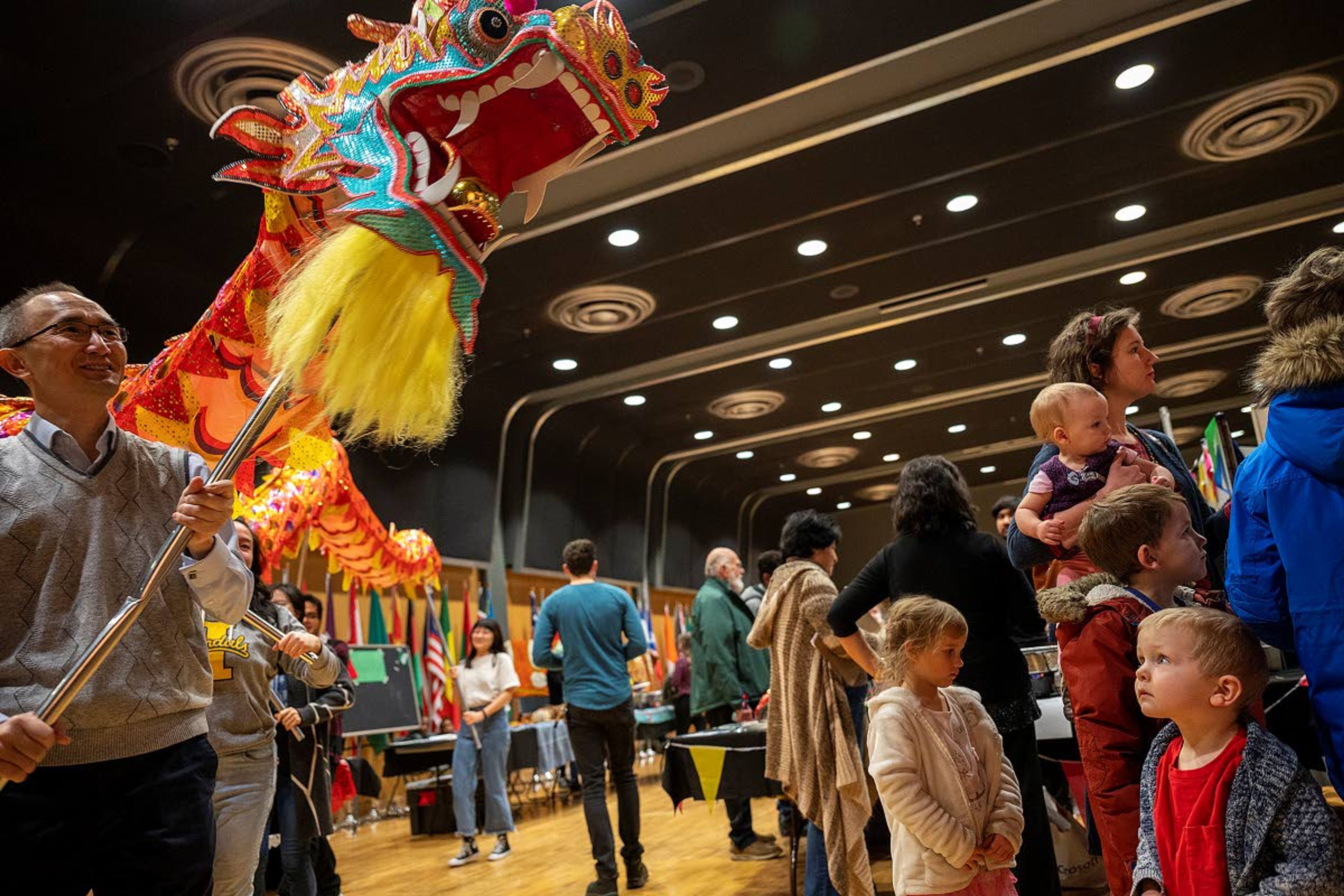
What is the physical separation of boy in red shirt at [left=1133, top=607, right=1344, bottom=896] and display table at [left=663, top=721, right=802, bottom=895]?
2.25 metres

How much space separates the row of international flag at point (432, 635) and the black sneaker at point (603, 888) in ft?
12.6

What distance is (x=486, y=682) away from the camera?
616cm

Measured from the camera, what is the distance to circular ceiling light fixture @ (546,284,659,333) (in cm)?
835

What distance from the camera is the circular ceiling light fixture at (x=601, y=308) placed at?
835 centimetres

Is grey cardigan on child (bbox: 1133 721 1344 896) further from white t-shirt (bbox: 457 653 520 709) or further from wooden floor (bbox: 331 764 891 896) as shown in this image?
white t-shirt (bbox: 457 653 520 709)

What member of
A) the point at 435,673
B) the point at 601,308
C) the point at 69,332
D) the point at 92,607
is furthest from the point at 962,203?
the point at 92,607

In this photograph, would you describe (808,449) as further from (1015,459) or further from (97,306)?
(97,306)

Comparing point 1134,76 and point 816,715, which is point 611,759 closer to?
point 816,715

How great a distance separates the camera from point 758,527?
714 inches

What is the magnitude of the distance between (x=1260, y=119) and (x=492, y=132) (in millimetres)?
6698

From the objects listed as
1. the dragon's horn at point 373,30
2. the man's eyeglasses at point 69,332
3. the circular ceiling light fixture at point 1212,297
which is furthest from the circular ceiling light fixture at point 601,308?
the man's eyeglasses at point 69,332

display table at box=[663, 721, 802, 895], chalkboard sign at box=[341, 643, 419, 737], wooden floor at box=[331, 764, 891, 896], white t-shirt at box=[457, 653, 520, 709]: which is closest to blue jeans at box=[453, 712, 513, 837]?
white t-shirt at box=[457, 653, 520, 709]

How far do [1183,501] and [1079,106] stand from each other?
16.3 feet

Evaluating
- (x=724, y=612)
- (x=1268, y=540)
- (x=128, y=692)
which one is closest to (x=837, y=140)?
(x=724, y=612)
